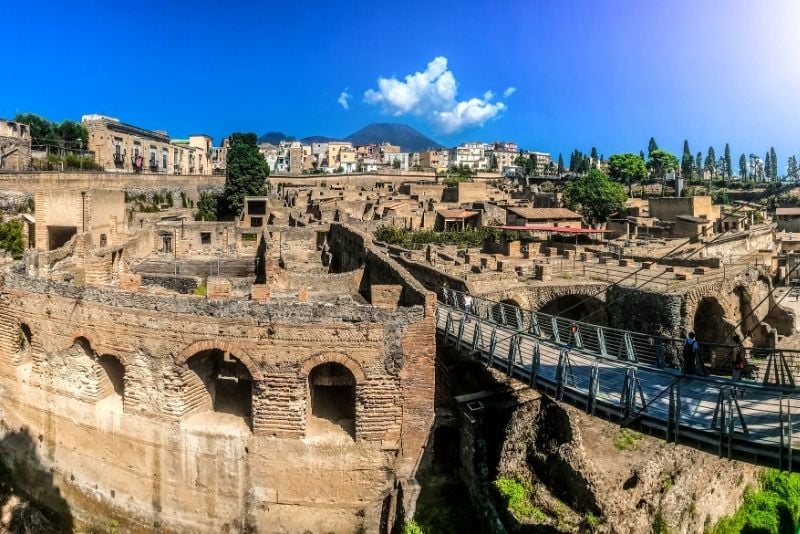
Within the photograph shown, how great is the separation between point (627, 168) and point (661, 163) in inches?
507

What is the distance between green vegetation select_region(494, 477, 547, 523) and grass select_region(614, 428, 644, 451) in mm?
2303

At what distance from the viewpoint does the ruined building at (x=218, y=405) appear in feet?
42.5

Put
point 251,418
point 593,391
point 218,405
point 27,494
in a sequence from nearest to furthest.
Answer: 1. point 593,391
2. point 251,418
3. point 218,405
4. point 27,494

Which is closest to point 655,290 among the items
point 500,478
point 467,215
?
point 500,478

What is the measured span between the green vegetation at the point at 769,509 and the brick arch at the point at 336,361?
985 cm

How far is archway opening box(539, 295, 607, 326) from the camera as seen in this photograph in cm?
2145

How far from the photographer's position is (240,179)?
53.9 meters

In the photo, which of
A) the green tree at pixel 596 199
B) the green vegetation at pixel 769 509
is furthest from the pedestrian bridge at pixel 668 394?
the green tree at pixel 596 199

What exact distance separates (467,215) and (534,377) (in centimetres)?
4212

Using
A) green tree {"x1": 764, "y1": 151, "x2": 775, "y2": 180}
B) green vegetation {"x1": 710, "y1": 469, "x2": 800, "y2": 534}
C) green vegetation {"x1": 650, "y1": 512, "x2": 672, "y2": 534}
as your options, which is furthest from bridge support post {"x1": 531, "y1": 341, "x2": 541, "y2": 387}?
green tree {"x1": 764, "y1": 151, "x2": 775, "y2": 180}

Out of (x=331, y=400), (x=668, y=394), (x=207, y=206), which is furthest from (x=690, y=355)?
(x=207, y=206)

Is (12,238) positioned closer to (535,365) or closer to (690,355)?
(535,365)

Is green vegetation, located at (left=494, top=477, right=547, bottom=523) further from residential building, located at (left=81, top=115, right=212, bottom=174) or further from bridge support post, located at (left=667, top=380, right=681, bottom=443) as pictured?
residential building, located at (left=81, top=115, right=212, bottom=174)

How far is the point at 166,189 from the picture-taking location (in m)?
55.5
